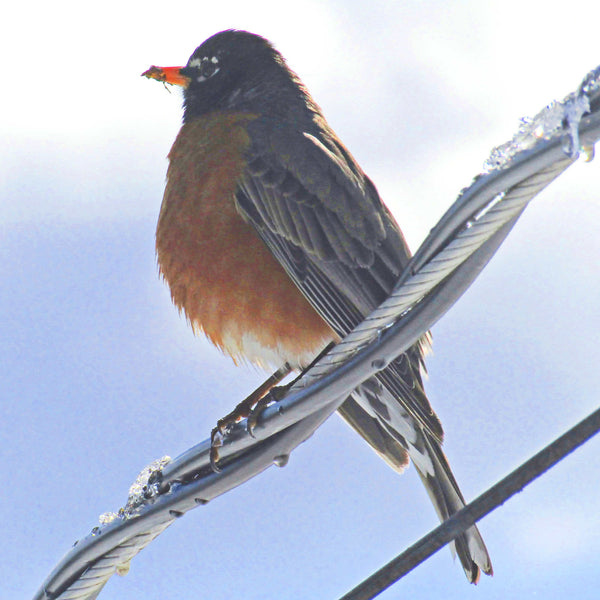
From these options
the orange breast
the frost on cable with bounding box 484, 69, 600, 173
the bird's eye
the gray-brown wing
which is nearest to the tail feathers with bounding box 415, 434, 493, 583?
the gray-brown wing

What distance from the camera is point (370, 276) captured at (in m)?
4.50

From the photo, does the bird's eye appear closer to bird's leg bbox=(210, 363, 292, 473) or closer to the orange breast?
the orange breast

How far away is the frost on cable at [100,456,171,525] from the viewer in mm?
2900

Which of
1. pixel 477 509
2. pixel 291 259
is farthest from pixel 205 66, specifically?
pixel 477 509

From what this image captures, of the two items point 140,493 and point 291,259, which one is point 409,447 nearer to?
point 291,259

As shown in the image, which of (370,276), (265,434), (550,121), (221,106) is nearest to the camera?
(550,121)

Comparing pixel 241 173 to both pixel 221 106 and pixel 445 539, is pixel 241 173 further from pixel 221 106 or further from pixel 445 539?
pixel 445 539

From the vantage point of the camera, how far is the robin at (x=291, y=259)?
14.0 feet

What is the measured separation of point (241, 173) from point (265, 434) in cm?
229

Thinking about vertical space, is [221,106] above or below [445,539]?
above

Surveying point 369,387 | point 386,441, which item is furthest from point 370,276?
point 386,441

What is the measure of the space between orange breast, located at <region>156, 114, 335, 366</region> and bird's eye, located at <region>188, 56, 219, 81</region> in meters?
1.29

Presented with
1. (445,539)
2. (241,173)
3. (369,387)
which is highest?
(241,173)

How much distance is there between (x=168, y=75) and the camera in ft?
20.2
